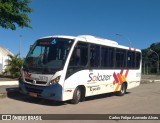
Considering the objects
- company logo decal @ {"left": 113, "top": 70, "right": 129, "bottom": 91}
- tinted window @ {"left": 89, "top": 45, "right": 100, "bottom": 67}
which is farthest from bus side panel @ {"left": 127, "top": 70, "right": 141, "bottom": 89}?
tinted window @ {"left": 89, "top": 45, "right": 100, "bottom": 67}

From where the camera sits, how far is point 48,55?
14234 millimetres

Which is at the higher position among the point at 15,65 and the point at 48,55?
the point at 48,55

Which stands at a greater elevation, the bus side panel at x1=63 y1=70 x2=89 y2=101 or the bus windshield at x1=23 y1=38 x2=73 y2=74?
the bus windshield at x1=23 y1=38 x2=73 y2=74

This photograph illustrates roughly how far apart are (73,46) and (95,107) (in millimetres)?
2638

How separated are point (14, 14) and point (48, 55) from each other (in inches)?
609

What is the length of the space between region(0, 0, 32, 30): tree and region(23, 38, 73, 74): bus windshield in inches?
511

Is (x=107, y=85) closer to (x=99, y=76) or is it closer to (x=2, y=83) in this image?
(x=99, y=76)

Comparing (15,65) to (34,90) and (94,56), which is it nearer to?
(94,56)

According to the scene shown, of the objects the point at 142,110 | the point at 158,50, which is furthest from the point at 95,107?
the point at 158,50

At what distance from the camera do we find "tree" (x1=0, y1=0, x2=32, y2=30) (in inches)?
1070

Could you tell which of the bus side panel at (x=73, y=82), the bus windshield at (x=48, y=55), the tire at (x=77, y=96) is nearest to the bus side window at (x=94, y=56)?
the bus side panel at (x=73, y=82)

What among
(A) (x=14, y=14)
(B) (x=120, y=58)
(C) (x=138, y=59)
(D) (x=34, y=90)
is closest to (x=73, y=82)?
(D) (x=34, y=90)

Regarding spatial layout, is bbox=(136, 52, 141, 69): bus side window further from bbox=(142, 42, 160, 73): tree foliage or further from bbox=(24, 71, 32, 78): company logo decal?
bbox=(142, 42, 160, 73): tree foliage

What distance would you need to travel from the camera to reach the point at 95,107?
545 inches
